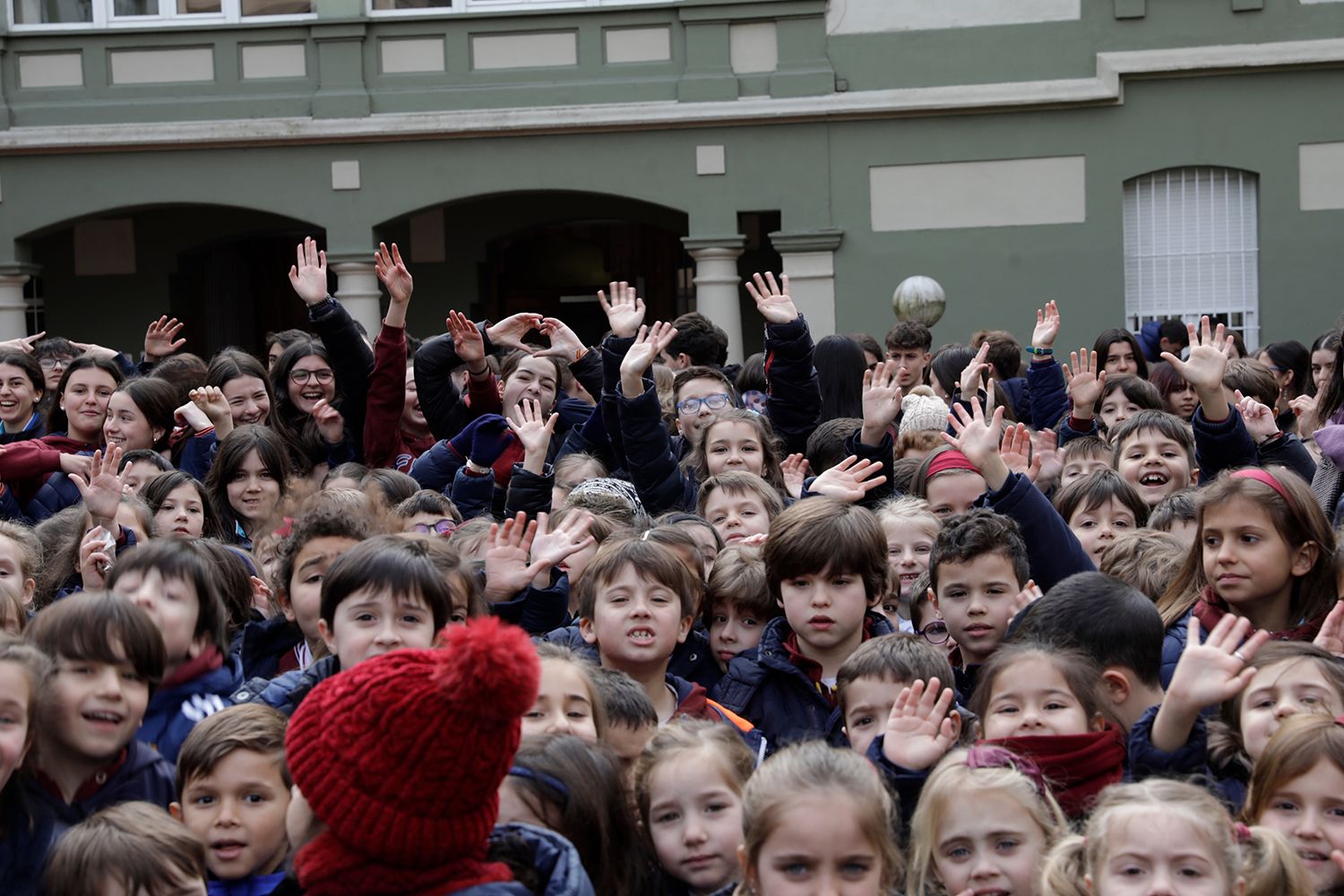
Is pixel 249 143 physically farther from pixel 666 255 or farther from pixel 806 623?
pixel 806 623

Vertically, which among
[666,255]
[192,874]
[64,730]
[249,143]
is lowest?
[192,874]

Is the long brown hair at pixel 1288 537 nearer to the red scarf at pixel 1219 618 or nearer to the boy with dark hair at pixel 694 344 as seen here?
the red scarf at pixel 1219 618

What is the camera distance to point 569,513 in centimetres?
460

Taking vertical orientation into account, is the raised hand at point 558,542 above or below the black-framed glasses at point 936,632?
above

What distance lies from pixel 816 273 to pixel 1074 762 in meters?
9.83

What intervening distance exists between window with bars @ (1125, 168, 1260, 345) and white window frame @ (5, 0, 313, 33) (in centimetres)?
737

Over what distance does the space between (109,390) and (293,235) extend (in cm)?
883

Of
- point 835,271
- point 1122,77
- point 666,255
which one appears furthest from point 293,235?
point 1122,77

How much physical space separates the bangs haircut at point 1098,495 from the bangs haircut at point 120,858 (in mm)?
3231

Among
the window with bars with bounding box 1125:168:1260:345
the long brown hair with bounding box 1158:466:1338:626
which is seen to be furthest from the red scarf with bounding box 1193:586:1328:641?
the window with bars with bounding box 1125:168:1260:345

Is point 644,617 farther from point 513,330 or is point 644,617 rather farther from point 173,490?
point 513,330

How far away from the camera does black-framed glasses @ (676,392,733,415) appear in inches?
258

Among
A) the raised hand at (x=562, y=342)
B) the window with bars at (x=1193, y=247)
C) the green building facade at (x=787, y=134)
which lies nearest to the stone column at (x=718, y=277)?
the green building facade at (x=787, y=134)

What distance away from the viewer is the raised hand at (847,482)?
4785 mm
